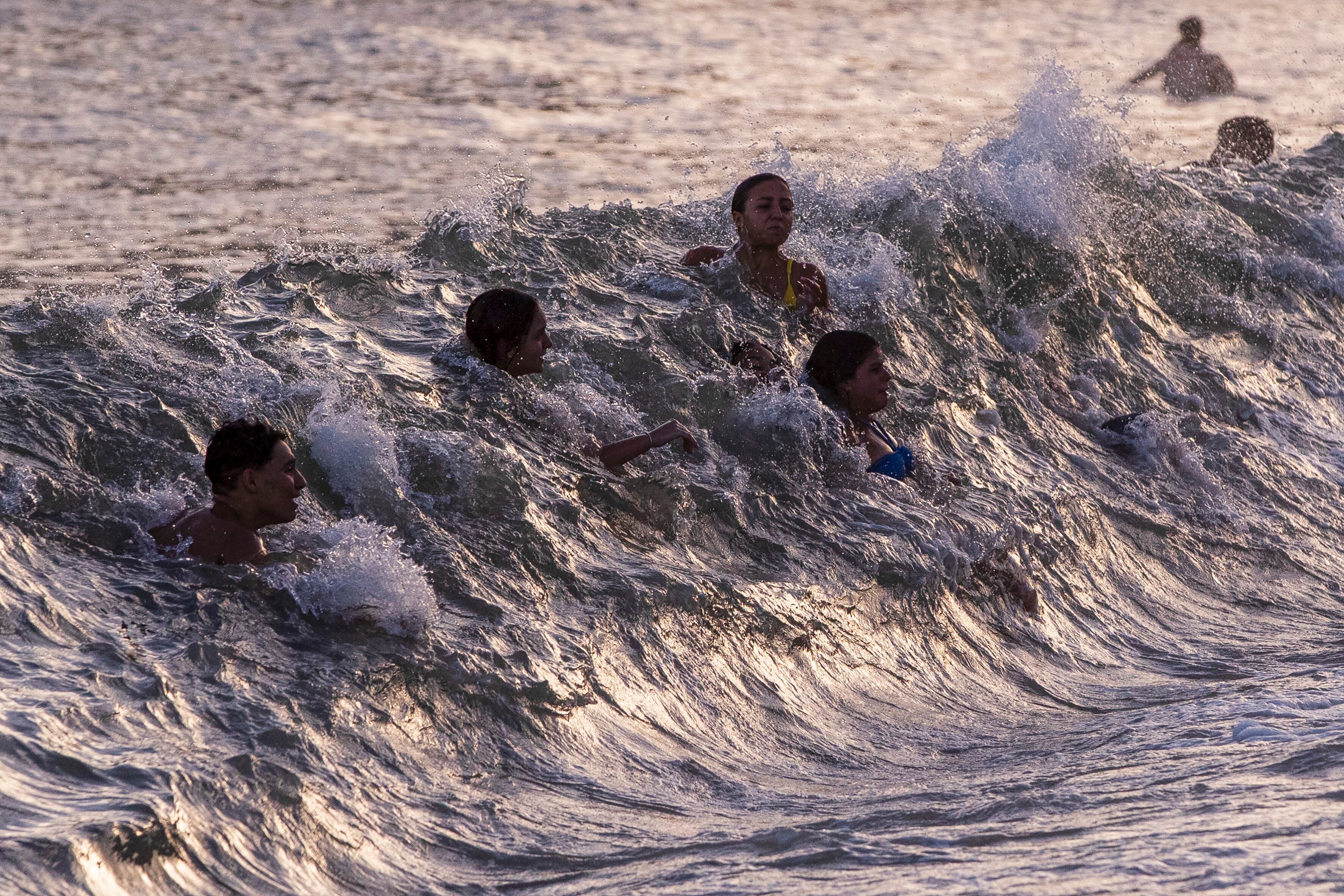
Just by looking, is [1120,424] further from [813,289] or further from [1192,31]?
[1192,31]

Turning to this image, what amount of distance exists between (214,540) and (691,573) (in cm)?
192

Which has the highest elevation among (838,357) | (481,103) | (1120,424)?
(481,103)

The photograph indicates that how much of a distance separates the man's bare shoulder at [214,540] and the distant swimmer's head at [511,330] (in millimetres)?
1852

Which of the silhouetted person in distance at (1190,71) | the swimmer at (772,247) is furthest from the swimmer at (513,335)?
the silhouetted person in distance at (1190,71)

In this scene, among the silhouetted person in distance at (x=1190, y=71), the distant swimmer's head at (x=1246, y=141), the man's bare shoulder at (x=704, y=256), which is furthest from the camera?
the silhouetted person in distance at (x=1190, y=71)

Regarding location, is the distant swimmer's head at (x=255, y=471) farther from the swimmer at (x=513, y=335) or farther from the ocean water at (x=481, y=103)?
the ocean water at (x=481, y=103)

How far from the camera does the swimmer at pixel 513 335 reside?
267 inches

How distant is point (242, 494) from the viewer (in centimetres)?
521

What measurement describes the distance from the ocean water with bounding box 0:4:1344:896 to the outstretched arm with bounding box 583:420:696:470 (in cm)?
8

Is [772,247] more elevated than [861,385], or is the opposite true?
[772,247]

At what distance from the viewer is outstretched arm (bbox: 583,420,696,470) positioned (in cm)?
648

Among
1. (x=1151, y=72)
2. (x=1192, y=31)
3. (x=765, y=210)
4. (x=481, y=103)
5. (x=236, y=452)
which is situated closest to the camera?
(x=236, y=452)

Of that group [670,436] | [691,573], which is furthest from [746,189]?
[691,573]

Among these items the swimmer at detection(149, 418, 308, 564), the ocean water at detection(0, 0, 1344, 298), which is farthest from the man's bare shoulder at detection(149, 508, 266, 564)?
the ocean water at detection(0, 0, 1344, 298)
